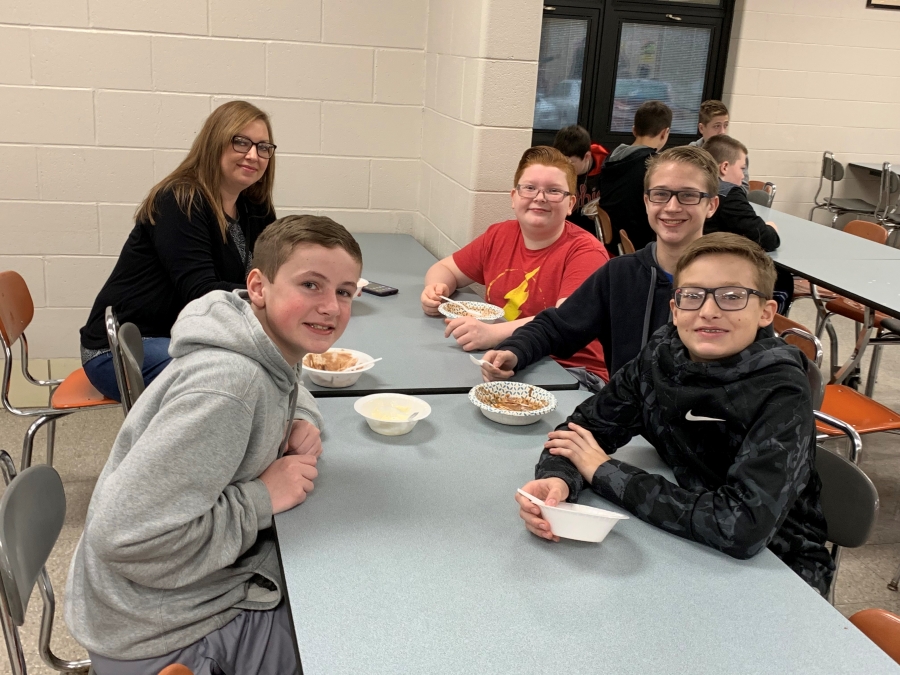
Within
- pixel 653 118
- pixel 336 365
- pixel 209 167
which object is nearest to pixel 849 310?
pixel 653 118

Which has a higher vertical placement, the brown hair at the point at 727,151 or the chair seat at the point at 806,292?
the brown hair at the point at 727,151

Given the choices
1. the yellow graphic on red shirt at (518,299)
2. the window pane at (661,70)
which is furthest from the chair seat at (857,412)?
the window pane at (661,70)

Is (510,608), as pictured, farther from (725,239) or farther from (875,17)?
(875,17)

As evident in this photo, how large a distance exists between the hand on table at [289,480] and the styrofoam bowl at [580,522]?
38 cm

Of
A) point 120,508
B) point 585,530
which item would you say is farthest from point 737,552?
point 120,508

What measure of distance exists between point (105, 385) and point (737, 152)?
3.08 meters

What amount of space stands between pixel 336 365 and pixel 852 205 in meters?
5.52

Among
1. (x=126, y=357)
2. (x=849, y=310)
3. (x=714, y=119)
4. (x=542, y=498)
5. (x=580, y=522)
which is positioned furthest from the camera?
(x=714, y=119)

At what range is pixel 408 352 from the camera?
2.03 m

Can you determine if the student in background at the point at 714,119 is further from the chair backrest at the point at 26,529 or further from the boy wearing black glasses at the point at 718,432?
the chair backrest at the point at 26,529

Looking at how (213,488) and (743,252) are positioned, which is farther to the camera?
(743,252)

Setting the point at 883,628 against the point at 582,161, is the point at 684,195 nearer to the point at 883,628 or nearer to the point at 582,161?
the point at 883,628

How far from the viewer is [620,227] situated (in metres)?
3.87

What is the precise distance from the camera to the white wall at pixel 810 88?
18.8 ft
